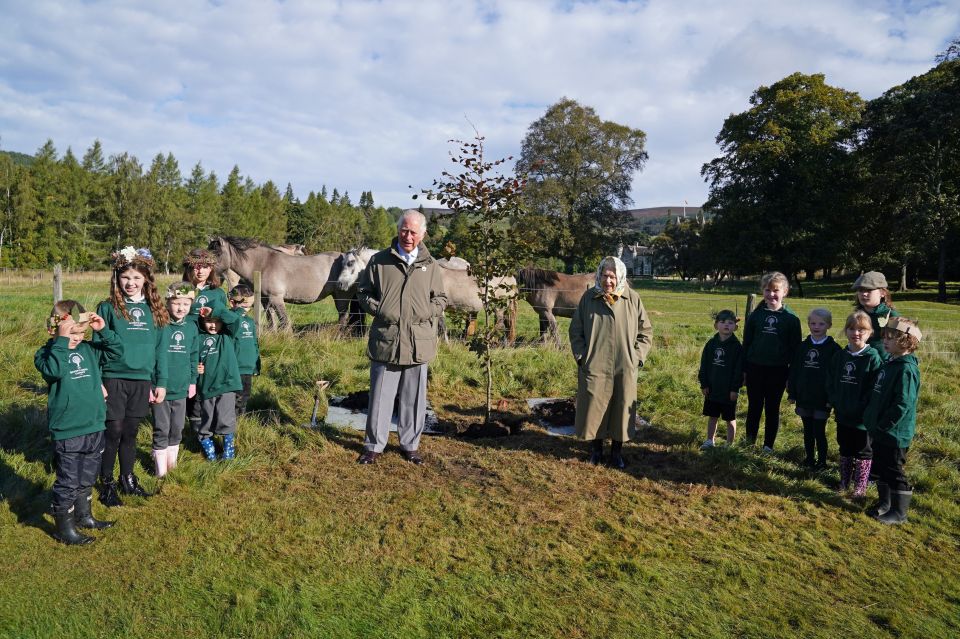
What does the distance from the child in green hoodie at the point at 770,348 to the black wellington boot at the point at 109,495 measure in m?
5.18

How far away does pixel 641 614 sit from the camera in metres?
2.99

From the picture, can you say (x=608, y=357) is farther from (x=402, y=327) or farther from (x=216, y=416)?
(x=216, y=416)

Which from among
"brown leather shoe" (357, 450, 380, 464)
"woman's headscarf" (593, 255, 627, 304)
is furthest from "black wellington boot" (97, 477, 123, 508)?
"woman's headscarf" (593, 255, 627, 304)

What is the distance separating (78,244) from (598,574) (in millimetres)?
49041

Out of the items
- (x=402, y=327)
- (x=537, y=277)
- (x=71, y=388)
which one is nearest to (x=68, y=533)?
(x=71, y=388)

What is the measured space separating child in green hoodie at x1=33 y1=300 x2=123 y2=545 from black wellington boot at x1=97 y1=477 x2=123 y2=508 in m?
0.30

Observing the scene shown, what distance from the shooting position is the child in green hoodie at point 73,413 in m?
3.54

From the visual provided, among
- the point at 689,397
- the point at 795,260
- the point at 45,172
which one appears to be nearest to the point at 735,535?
the point at 689,397

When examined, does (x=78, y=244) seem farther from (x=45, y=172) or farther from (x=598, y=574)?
(x=598, y=574)

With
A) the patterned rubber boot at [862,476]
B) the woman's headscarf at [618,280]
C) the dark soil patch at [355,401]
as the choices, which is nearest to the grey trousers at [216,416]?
the dark soil patch at [355,401]

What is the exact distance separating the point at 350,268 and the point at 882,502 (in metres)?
8.96

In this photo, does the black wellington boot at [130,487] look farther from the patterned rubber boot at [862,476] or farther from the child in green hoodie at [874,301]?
the child in green hoodie at [874,301]

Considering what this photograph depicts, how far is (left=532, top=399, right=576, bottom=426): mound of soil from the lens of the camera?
6250 millimetres

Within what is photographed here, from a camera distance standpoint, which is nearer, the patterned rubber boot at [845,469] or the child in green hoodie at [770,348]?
the patterned rubber boot at [845,469]
